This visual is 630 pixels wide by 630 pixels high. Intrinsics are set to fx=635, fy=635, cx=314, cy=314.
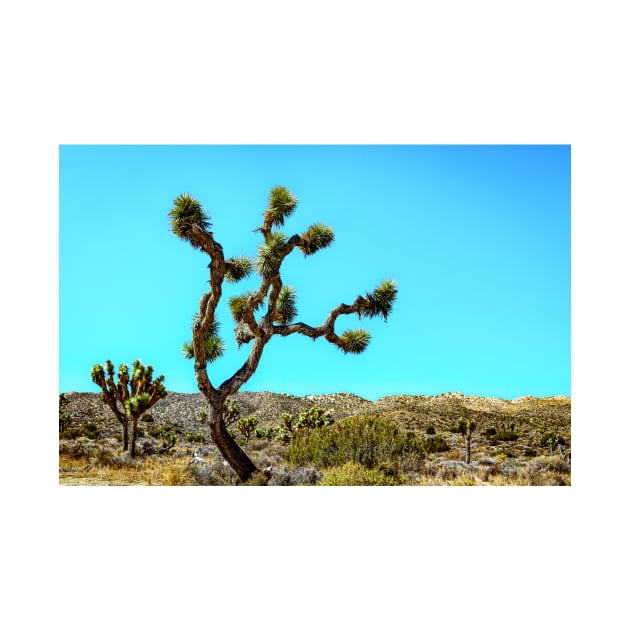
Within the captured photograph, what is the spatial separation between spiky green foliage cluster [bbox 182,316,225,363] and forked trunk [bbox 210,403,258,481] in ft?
3.35

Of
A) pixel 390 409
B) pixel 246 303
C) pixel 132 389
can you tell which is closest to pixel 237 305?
pixel 246 303

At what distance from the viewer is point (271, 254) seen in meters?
10.4

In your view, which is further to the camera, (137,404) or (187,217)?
(137,404)

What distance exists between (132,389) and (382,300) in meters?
5.81

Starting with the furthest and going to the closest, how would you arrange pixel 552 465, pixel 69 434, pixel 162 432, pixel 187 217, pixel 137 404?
1. pixel 162 432
2. pixel 69 434
3. pixel 137 404
4. pixel 552 465
5. pixel 187 217

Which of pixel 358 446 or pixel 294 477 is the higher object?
pixel 358 446

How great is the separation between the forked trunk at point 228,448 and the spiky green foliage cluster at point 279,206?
3.21 m

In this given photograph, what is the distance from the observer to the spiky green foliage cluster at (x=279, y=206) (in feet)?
34.4

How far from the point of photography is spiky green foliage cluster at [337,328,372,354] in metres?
11.5

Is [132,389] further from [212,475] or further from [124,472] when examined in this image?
[212,475]

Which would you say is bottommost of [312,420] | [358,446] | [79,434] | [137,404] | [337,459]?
[79,434]

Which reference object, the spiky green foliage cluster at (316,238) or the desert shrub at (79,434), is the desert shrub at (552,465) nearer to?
the spiky green foliage cluster at (316,238)

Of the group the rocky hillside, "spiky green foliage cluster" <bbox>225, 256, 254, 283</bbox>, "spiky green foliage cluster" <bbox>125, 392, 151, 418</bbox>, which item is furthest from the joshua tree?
the rocky hillside

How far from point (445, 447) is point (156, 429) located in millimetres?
10931
